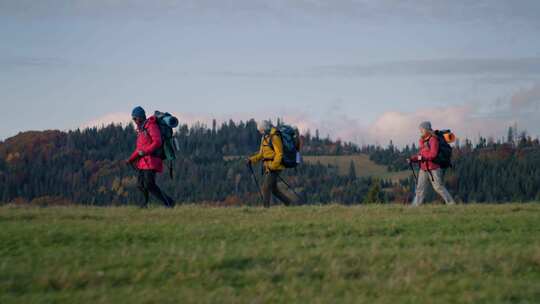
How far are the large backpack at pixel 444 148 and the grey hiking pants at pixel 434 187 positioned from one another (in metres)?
0.26

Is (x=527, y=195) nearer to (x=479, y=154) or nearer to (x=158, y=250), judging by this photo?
(x=479, y=154)

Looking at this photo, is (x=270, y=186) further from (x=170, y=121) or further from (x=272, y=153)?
(x=170, y=121)

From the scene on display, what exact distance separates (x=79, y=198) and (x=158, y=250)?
5365 inches

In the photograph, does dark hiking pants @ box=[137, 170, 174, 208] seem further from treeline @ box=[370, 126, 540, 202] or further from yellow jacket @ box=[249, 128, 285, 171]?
treeline @ box=[370, 126, 540, 202]

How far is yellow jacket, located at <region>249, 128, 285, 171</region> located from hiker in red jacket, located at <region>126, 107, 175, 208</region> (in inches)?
123

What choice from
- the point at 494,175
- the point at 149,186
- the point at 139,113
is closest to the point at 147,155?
the point at 149,186

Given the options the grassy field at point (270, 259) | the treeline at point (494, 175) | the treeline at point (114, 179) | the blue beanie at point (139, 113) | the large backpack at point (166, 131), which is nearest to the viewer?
the grassy field at point (270, 259)

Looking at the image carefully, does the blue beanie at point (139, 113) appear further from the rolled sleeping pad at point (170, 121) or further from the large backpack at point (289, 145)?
the large backpack at point (289, 145)

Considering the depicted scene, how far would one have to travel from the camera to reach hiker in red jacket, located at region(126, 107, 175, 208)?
1875 cm

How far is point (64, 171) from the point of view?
176125 millimetres

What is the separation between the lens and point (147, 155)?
18.8 m

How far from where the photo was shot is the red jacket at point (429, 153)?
68.4 feet

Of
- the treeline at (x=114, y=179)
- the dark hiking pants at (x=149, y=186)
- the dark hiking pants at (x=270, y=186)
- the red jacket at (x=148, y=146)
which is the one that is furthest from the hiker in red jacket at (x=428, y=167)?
the treeline at (x=114, y=179)

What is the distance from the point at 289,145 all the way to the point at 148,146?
14.1 feet
